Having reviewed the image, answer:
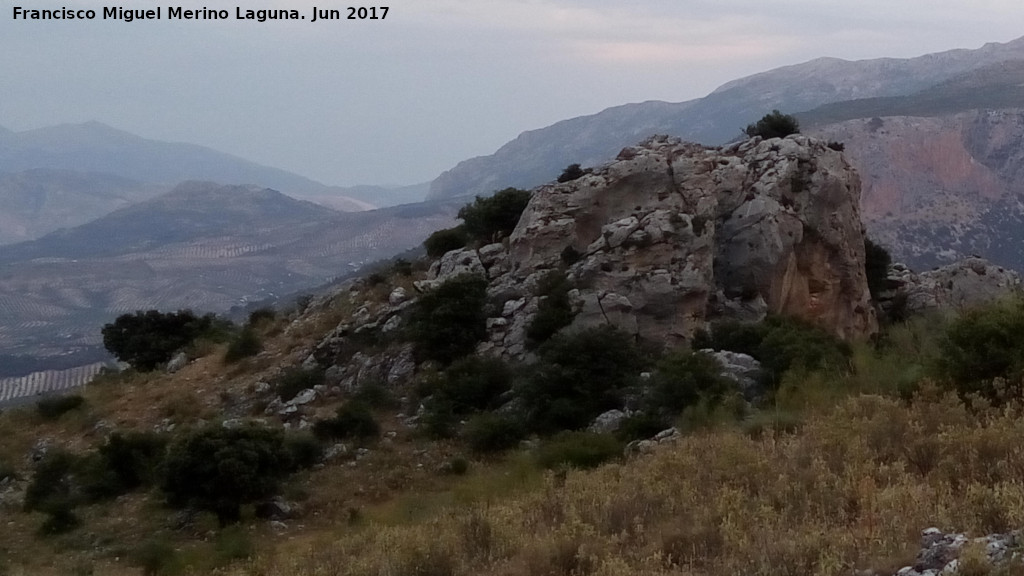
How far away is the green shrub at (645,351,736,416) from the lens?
13812 mm

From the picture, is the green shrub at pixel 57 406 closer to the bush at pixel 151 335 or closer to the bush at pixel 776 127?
the bush at pixel 151 335

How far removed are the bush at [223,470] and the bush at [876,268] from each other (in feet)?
58.5

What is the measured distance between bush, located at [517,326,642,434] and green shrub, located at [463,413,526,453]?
409 millimetres

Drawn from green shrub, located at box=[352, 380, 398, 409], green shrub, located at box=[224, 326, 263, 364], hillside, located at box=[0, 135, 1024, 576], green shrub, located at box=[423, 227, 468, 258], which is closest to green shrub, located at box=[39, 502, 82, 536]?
hillside, located at box=[0, 135, 1024, 576]

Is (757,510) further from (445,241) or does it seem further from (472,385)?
(445,241)

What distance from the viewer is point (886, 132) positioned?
126500mm

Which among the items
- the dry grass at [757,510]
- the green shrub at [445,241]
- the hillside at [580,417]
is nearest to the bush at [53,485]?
the hillside at [580,417]

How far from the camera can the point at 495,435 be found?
1559 centimetres

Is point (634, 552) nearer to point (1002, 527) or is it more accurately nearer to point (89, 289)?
point (1002, 527)

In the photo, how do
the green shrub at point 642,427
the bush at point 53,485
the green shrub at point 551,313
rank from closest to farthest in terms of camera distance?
the green shrub at point 642,427
the bush at point 53,485
the green shrub at point 551,313

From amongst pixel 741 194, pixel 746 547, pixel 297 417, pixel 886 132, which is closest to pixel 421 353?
pixel 297 417

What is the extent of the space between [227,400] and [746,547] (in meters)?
17.3

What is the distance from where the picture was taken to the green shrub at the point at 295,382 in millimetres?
19828

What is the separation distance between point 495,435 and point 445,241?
11.0 m
